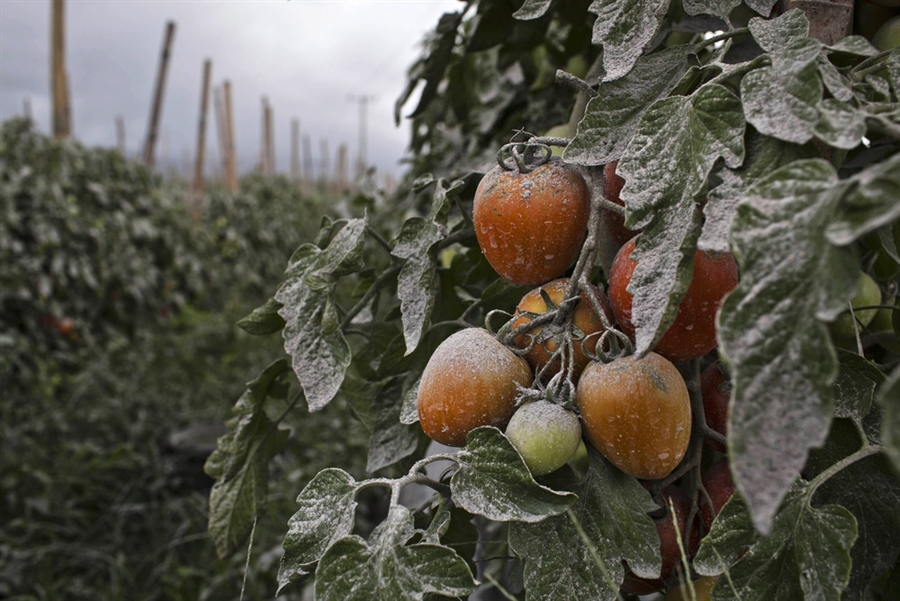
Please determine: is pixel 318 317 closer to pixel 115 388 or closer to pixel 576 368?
pixel 576 368

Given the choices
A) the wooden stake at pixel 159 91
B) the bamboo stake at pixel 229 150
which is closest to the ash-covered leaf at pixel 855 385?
the wooden stake at pixel 159 91

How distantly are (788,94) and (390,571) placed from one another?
0.36m

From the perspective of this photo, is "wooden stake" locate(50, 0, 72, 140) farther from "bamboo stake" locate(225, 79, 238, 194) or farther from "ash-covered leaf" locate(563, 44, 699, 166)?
"ash-covered leaf" locate(563, 44, 699, 166)

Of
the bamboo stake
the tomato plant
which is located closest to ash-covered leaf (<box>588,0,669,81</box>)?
the tomato plant

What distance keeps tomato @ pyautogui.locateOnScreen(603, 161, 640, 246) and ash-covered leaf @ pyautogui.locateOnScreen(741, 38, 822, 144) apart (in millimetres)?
121

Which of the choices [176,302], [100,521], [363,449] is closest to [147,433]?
[100,521]

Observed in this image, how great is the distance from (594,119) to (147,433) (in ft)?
9.20

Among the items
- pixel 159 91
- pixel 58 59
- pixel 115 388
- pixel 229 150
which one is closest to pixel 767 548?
pixel 115 388

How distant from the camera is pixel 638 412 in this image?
44 centimetres

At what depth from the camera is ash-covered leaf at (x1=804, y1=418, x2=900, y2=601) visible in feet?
1.62

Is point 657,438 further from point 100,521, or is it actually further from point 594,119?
point 100,521

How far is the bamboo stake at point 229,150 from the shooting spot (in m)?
6.70

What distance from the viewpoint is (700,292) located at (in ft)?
1.46

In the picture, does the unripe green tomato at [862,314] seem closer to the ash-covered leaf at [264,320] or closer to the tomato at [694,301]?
the tomato at [694,301]
